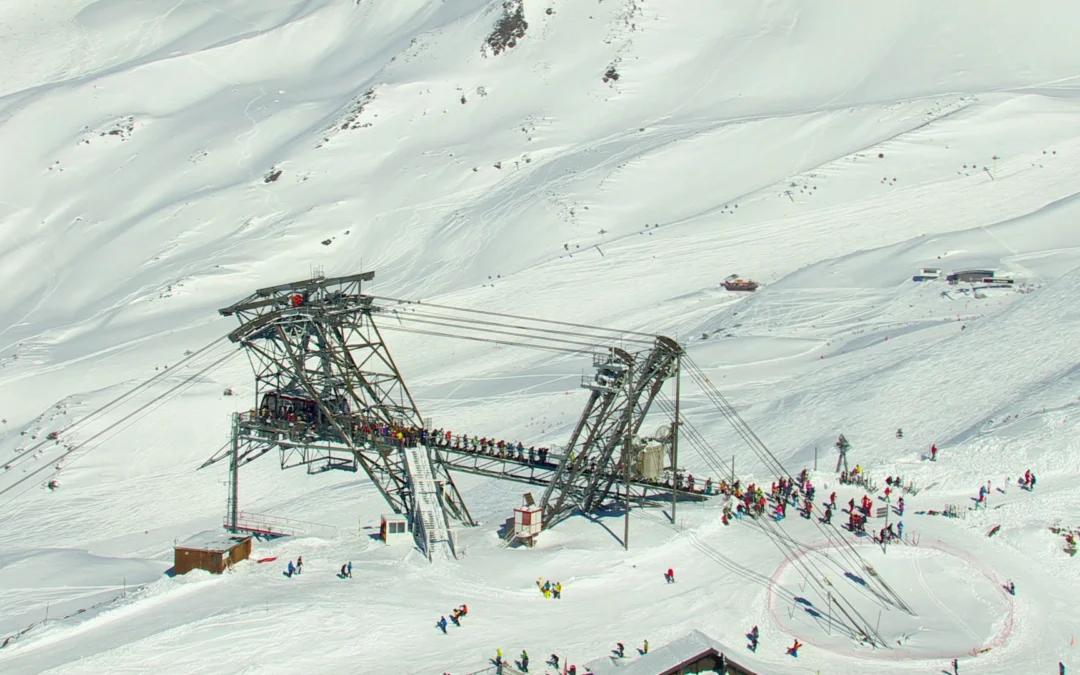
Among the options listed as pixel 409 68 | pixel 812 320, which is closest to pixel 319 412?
pixel 812 320

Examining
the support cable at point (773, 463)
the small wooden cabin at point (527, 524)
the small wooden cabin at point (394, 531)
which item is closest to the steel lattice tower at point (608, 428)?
the small wooden cabin at point (527, 524)

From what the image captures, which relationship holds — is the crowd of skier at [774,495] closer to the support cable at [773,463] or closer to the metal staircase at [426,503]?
the support cable at [773,463]

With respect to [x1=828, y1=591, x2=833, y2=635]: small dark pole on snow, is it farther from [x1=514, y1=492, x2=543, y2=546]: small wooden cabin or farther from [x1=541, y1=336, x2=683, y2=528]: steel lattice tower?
[x1=514, y1=492, x2=543, y2=546]: small wooden cabin

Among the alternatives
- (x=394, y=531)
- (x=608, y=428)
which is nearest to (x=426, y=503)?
(x=394, y=531)

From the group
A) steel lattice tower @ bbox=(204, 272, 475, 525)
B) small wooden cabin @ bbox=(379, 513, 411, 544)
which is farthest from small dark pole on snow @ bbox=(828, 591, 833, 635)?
steel lattice tower @ bbox=(204, 272, 475, 525)

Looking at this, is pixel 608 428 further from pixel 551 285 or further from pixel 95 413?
pixel 551 285
